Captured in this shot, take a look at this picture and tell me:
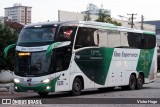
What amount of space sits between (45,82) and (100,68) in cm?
457

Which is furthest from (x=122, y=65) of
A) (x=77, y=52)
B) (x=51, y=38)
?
(x=51, y=38)

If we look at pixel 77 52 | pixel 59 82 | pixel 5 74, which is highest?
pixel 77 52

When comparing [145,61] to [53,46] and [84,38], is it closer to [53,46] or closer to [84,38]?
[84,38]

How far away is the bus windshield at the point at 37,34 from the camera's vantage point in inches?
814

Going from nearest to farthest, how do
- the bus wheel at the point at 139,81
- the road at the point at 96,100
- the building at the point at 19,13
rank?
the road at the point at 96,100, the bus wheel at the point at 139,81, the building at the point at 19,13

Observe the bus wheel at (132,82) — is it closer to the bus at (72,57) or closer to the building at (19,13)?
the bus at (72,57)

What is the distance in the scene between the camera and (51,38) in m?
20.5

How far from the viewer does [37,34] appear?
20.9 meters

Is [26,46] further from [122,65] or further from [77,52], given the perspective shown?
[122,65]

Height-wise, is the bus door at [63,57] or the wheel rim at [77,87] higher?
the bus door at [63,57]

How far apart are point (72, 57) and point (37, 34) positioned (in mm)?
2072

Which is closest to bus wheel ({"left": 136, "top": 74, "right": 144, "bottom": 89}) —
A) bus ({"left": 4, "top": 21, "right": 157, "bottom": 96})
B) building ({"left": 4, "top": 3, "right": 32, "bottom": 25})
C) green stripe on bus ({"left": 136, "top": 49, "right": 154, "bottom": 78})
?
green stripe on bus ({"left": 136, "top": 49, "right": 154, "bottom": 78})

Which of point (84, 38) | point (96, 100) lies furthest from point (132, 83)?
point (96, 100)

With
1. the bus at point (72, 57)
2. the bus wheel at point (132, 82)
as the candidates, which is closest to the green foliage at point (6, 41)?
the bus at point (72, 57)
